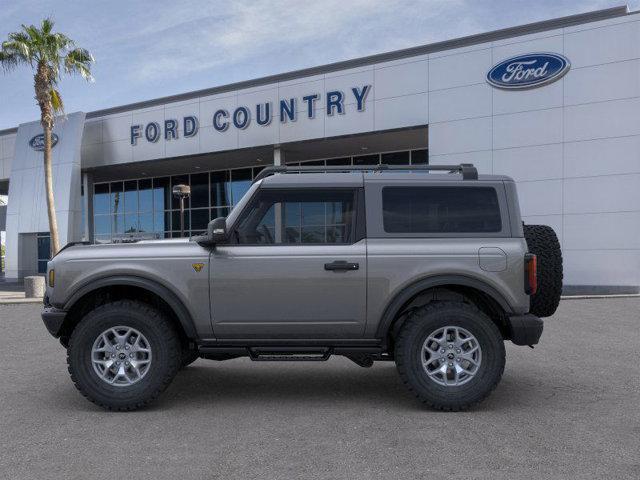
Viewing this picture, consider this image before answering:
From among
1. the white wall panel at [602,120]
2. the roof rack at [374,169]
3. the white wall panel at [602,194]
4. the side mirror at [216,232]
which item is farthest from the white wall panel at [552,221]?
the side mirror at [216,232]

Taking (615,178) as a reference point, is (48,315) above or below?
below

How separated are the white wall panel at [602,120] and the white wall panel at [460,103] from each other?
2.54m

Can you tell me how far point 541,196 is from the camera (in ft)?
58.9

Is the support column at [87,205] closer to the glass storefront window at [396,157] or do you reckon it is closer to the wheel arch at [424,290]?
the glass storefront window at [396,157]

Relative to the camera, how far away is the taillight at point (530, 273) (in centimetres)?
476

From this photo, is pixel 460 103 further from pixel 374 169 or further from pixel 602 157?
pixel 374 169

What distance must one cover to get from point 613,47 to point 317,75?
984cm

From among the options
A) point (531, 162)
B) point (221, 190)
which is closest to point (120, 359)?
point (531, 162)

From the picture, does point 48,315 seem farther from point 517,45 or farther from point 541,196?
point 517,45

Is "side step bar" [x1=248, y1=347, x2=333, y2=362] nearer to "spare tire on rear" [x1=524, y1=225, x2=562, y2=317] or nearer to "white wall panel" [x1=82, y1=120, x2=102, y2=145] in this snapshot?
"spare tire on rear" [x1=524, y1=225, x2=562, y2=317]

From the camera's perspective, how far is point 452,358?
4.80 metres

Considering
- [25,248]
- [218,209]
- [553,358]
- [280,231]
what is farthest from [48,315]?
[25,248]

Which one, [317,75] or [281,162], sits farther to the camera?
[281,162]

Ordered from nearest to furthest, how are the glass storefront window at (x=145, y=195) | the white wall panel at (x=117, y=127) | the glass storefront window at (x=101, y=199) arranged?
the white wall panel at (x=117, y=127) → the glass storefront window at (x=145, y=195) → the glass storefront window at (x=101, y=199)
